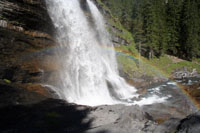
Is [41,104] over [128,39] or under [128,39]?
under

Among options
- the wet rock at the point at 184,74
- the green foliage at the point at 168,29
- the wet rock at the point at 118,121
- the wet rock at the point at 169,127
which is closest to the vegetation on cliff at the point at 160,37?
the green foliage at the point at 168,29

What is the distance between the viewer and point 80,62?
14.1 metres

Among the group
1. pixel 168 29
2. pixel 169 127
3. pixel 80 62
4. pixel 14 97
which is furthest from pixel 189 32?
pixel 14 97

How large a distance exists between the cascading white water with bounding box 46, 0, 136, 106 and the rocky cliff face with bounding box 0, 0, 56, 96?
174 centimetres

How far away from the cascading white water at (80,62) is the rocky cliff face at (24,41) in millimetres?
1744

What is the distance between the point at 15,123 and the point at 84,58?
10.6 meters

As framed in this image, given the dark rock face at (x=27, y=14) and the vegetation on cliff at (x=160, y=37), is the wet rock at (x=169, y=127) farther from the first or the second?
the vegetation on cliff at (x=160, y=37)

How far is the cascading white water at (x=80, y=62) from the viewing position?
39.3 ft

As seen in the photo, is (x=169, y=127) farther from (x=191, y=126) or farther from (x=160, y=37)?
(x=160, y=37)

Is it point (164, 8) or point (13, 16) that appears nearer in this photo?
point (13, 16)

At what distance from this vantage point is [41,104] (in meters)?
6.05

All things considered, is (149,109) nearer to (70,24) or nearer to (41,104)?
(41,104)

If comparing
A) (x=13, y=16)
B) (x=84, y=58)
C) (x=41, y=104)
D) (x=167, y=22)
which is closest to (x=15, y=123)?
(x=41, y=104)

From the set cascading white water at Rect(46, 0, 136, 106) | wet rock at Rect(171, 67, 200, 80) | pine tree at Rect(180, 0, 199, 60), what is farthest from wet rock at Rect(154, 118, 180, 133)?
pine tree at Rect(180, 0, 199, 60)
